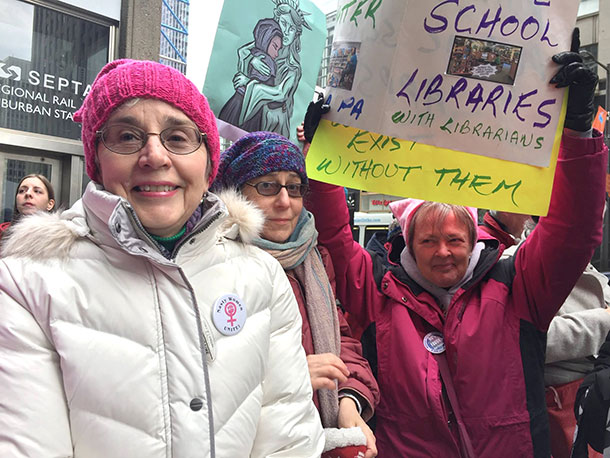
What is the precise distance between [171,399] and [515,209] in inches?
44.8

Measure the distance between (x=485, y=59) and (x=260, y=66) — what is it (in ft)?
3.31

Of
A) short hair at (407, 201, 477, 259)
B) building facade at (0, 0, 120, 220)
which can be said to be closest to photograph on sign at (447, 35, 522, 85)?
short hair at (407, 201, 477, 259)

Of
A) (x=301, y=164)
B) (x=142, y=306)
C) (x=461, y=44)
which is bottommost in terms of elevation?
(x=142, y=306)

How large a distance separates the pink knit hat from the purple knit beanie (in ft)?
1.27

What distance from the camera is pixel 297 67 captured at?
225 cm

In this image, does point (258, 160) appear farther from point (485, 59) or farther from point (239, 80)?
point (485, 59)

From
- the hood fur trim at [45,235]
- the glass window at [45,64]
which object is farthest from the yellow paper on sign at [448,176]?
the glass window at [45,64]

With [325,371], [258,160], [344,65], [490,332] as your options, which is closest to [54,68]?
[258,160]

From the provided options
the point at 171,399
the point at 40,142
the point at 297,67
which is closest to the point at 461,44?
the point at 297,67

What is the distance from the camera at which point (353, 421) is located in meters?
1.49

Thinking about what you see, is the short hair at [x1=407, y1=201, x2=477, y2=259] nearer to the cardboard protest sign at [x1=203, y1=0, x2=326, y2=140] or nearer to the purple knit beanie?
the purple knit beanie

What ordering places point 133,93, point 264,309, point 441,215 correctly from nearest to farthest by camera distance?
point 133,93
point 264,309
point 441,215

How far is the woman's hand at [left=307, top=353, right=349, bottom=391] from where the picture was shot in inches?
56.4

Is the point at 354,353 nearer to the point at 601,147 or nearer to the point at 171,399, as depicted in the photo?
the point at 171,399
